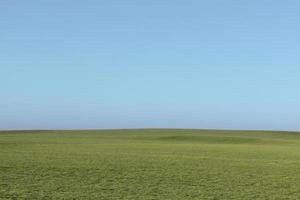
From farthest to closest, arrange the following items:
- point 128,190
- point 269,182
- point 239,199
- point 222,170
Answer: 1. point 222,170
2. point 269,182
3. point 128,190
4. point 239,199

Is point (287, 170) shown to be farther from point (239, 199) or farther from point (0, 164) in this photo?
point (0, 164)

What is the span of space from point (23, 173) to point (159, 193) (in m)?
6.12

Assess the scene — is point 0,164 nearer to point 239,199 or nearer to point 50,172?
point 50,172

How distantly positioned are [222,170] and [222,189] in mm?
5110

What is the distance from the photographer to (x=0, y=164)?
19.7 meters

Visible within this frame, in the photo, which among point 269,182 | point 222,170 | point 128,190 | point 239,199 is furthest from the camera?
point 222,170

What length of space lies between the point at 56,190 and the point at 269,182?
7.91 metres

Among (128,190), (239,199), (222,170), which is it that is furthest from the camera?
(222,170)

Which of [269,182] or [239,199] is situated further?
[269,182]

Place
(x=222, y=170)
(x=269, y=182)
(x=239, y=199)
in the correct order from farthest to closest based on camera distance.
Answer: (x=222, y=170) < (x=269, y=182) < (x=239, y=199)

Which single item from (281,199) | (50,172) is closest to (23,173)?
(50,172)

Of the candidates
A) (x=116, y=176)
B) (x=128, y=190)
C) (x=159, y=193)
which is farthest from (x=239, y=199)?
(x=116, y=176)

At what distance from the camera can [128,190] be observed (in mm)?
14039

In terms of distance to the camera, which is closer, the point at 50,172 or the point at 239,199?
the point at 239,199
